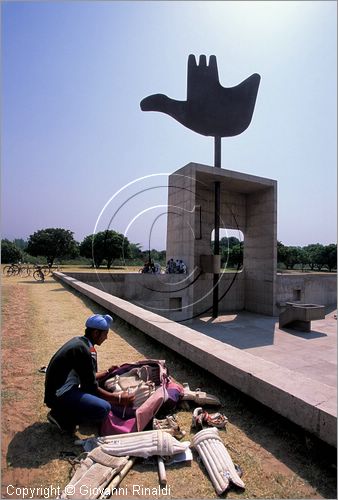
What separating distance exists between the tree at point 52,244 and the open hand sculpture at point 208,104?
32.1m

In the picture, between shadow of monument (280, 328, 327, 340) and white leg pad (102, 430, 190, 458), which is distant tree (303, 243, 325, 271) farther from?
white leg pad (102, 430, 190, 458)

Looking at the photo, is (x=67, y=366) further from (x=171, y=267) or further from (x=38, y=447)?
(x=171, y=267)

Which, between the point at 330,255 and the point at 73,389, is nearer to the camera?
the point at 73,389

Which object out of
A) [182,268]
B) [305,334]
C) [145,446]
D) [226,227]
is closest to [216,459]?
[145,446]

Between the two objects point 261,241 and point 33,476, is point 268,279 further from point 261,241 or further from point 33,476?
point 33,476

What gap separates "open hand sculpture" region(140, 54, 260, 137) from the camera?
17453mm

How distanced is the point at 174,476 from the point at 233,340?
1197 cm

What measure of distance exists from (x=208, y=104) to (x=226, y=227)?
347 inches

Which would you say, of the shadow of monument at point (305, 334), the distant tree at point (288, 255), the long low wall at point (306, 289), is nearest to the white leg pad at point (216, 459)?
the shadow of monument at point (305, 334)

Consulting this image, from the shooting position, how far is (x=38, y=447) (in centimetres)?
289

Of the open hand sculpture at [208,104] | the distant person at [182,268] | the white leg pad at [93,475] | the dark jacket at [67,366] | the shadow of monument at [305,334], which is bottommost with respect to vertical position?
the shadow of monument at [305,334]

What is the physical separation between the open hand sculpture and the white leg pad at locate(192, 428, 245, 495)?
17455 millimetres

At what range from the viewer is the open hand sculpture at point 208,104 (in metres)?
17.5

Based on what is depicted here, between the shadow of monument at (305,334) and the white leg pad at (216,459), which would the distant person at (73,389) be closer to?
the white leg pad at (216,459)
